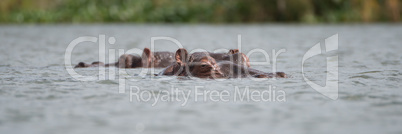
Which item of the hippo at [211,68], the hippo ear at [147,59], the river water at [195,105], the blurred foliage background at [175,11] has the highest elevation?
the blurred foliage background at [175,11]

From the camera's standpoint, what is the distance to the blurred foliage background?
41.4 meters

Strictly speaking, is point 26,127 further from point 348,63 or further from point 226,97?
point 348,63

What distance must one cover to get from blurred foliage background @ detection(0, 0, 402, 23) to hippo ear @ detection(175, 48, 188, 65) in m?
32.1

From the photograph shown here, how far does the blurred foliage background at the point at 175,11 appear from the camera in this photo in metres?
41.4

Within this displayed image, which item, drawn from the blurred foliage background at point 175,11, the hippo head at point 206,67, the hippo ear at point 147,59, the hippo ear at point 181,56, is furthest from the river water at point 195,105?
the blurred foliage background at point 175,11

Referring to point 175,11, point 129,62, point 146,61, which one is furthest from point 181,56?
point 175,11

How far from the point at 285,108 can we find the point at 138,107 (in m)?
1.56

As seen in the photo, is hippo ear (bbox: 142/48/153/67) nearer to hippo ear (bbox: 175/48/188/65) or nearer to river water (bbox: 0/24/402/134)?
river water (bbox: 0/24/402/134)

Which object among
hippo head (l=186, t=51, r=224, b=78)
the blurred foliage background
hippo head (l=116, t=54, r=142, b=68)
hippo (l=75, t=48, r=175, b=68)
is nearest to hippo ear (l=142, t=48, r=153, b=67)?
hippo (l=75, t=48, r=175, b=68)

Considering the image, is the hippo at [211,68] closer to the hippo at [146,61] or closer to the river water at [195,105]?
the river water at [195,105]

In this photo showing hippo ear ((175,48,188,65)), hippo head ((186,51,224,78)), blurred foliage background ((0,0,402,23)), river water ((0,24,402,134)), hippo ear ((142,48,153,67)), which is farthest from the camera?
blurred foliage background ((0,0,402,23))

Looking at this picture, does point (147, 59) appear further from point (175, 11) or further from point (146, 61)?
point (175, 11)

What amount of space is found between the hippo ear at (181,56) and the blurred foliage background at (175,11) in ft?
105

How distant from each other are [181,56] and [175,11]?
36777mm
